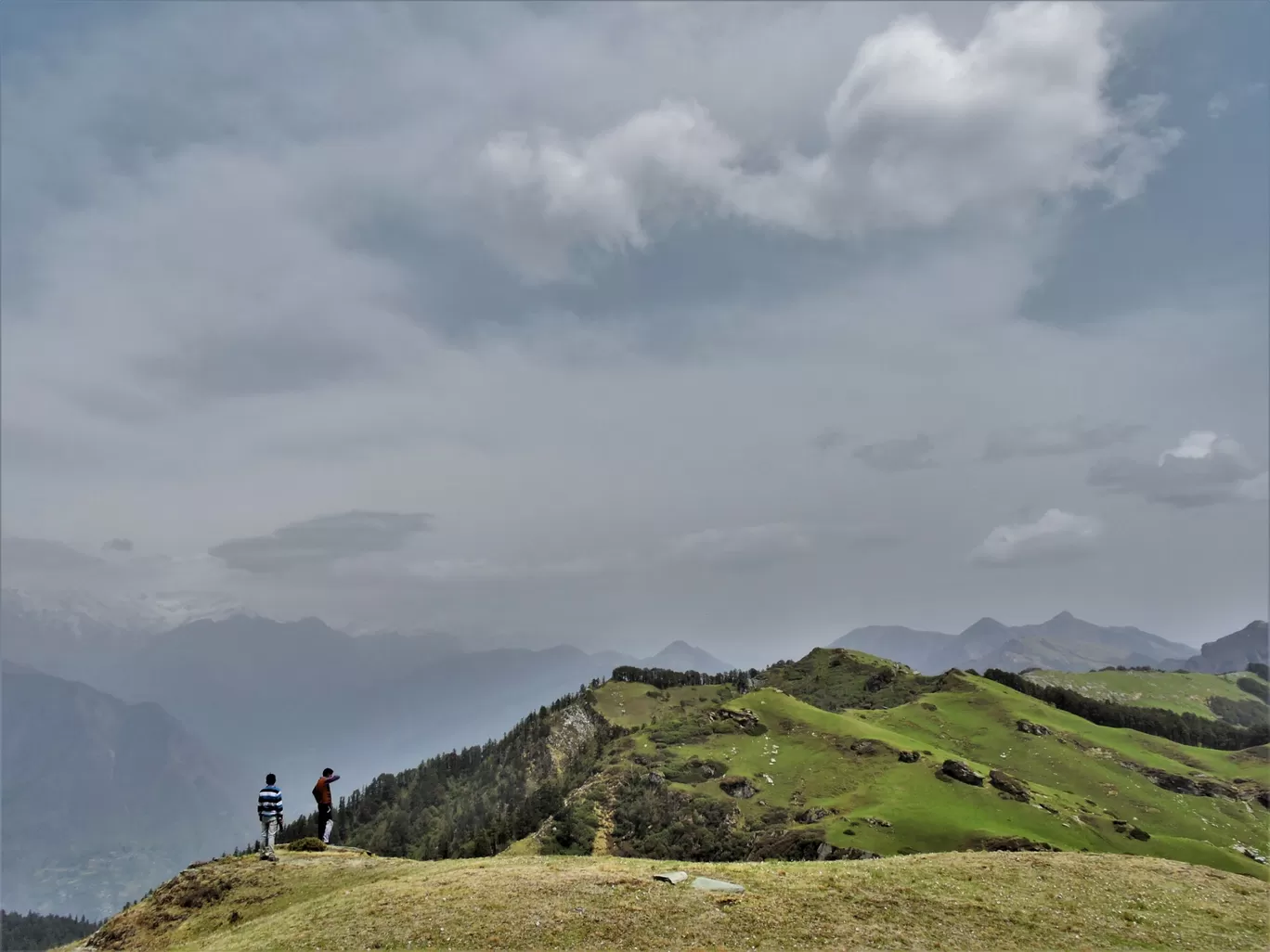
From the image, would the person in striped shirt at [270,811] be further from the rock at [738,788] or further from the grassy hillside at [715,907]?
the rock at [738,788]

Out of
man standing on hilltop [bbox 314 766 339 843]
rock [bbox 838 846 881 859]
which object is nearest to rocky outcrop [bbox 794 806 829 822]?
rock [bbox 838 846 881 859]

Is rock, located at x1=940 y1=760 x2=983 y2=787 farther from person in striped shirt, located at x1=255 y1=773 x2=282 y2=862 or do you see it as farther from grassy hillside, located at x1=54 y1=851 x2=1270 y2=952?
person in striped shirt, located at x1=255 y1=773 x2=282 y2=862

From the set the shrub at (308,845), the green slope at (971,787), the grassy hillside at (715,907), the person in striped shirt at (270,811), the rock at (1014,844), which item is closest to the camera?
the grassy hillside at (715,907)

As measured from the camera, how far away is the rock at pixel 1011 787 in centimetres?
12456

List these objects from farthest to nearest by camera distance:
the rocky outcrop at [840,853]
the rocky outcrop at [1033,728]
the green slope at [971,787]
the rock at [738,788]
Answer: the rocky outcrop at [1033,728] → the rock at [738,788] → the green slope at [971,787] → the rocky outcrop at [840,853]

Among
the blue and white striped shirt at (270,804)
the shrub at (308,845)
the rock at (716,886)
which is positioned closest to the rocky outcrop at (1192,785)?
the rock at (716,886)

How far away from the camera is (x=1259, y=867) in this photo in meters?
109

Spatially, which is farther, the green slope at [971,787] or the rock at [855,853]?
the green slope at [971,787]

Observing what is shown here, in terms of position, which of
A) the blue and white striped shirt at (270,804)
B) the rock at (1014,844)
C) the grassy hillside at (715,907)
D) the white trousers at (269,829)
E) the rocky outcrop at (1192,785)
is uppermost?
the blue and white striped shirt at (270,804)

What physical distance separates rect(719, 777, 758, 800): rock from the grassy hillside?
379 feet

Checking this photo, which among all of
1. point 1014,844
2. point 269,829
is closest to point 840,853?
point 1014,844

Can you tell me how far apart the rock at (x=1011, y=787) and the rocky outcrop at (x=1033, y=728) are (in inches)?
2190

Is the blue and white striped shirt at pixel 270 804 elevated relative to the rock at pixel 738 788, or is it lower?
elevated

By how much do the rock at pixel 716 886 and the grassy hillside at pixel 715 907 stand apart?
676 millimetres
